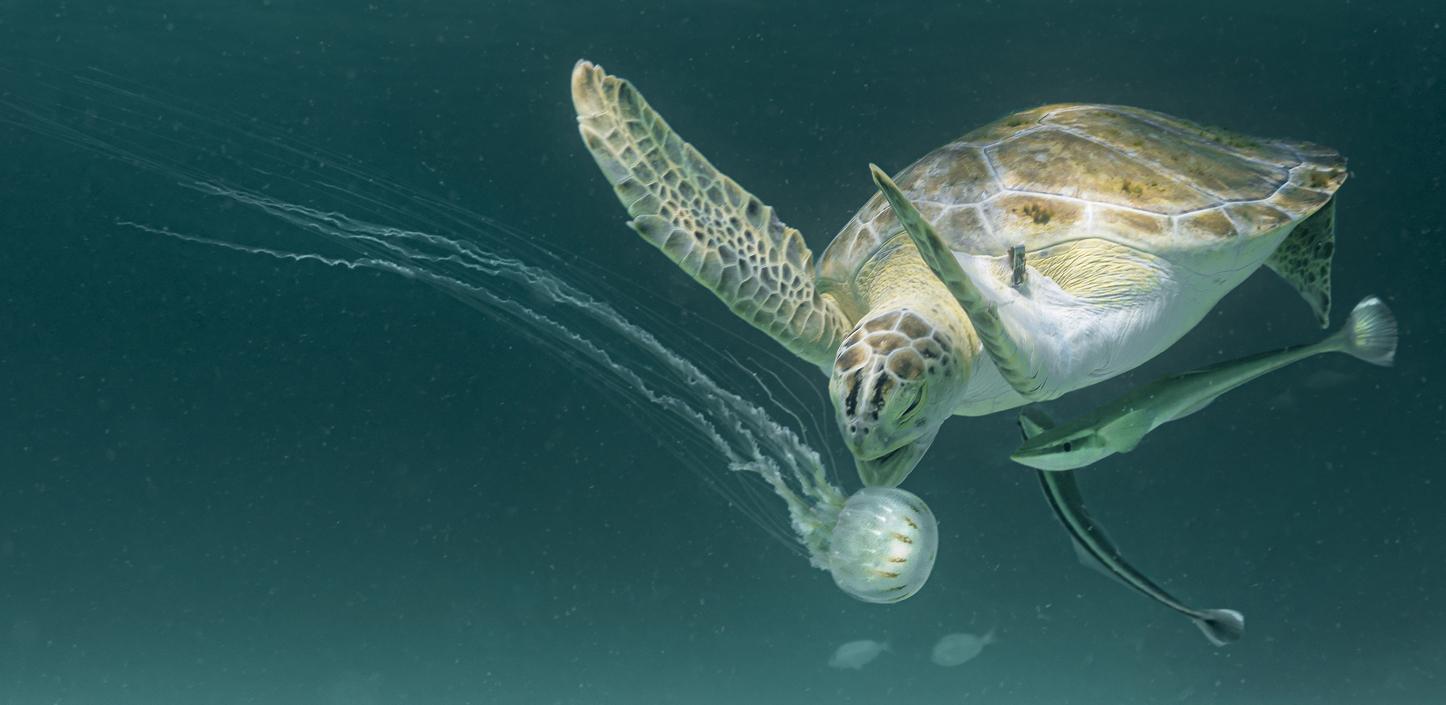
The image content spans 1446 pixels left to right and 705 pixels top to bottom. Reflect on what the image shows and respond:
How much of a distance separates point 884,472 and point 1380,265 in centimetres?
1147

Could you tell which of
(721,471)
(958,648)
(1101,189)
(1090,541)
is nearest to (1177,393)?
(1090,541)

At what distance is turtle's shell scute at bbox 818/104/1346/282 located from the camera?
3.80 m

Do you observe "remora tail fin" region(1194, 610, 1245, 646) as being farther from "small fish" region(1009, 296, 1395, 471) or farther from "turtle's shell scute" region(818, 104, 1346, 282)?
"turtle's shell scute" region(818, 104, 1346, 282)

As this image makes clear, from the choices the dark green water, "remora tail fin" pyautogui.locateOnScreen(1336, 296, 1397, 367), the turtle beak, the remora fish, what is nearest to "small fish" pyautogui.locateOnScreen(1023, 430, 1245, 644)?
the remora fish

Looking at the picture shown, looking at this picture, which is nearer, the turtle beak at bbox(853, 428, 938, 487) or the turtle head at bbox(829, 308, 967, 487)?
the turtle head at bbox(829, 308, 967, 487)

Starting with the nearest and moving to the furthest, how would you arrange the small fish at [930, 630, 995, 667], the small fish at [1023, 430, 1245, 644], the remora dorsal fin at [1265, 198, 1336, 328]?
the small fish at [1023, 430, 1245, 644]
the remora dorsal fin at [1265, 198, 1336, 328]
the small fish at [930, 630, 995, 667]

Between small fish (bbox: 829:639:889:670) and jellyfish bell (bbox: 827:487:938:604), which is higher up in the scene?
small fish (bbox: 829:639:889:670)

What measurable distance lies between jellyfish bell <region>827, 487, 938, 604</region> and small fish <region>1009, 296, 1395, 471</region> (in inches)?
21.1

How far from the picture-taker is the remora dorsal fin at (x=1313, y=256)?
15.3ft

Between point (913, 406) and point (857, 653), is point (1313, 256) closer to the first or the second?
point (913, 406)

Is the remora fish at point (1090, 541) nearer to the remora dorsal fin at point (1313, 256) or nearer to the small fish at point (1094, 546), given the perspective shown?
the small fish at point (1094, 546)

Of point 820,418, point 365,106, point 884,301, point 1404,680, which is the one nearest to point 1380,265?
point 1404,680

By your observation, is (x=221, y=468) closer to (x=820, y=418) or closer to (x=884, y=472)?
(x=820, y=418)

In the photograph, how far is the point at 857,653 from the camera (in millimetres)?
11289
